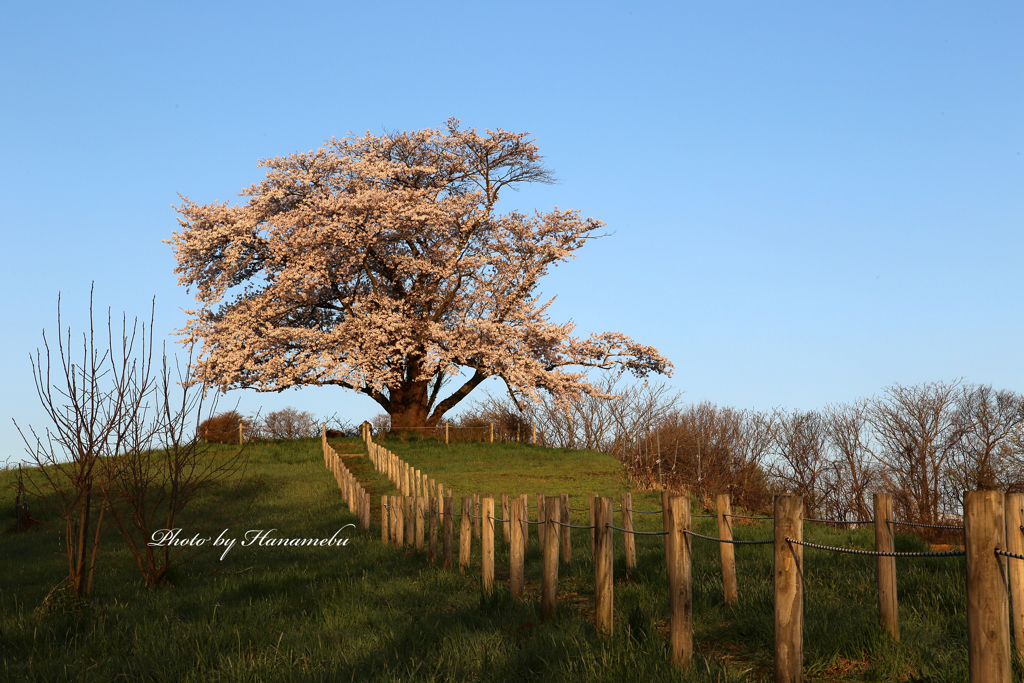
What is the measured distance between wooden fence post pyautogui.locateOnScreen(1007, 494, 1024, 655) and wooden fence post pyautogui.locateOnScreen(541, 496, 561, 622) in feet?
12.3

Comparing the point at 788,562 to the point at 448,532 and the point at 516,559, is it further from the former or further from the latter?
the point at 448,532

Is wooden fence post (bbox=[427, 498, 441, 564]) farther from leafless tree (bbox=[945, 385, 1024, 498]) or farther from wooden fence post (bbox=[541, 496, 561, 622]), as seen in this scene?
leafless tree (bbox=[945, 385, 1024, 498])

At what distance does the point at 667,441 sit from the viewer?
3619cm

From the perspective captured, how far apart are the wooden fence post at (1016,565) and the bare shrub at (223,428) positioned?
3600 centimetres

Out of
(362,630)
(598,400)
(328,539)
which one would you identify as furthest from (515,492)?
(598,400)

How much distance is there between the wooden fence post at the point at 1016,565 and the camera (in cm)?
430

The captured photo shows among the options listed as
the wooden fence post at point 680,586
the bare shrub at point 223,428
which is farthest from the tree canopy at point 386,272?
the wooden fence post at point 680,586

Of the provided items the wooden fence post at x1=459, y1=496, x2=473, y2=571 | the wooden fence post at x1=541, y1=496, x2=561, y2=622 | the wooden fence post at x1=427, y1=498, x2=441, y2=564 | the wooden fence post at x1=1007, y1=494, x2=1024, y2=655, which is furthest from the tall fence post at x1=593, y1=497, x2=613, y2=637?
the wooden fence post at x1=427, y1=498, x2=441, y2=564

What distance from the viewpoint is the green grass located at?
215 inches

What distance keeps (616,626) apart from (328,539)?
32.0ft

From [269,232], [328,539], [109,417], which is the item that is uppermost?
[269,232]

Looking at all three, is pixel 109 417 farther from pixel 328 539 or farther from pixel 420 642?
pixel 328 539

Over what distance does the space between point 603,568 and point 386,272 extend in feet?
88.9

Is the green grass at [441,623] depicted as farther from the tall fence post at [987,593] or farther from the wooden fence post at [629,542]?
the tall fence post at [987,593]
